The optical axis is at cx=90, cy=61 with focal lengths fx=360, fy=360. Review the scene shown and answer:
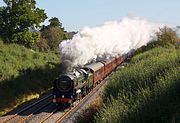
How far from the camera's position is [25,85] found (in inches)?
1366

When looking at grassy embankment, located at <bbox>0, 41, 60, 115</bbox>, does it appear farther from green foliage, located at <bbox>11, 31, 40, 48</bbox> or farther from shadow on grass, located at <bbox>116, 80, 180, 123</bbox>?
shadow on grass, located at <bbox>116, 80, 180, 123</bbox>

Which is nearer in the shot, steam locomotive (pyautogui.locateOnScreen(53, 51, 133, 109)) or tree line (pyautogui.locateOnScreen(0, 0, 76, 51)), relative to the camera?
steam locomotive (pyautogui.locateOnScreen(53, 51, 133, 109))

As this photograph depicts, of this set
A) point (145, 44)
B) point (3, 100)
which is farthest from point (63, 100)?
point (145, 44)

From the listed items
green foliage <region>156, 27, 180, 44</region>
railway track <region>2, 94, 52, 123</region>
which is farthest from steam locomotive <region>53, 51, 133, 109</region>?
green foliage <region>156, 27, 180, 44</region>

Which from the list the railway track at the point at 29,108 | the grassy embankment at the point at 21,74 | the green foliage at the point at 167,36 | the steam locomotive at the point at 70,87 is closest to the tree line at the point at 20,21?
the grassy embankment at the point at 21,74

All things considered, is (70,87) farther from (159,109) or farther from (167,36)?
(167,36)

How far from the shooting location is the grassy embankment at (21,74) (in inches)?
1219

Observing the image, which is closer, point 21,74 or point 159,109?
point 159,109

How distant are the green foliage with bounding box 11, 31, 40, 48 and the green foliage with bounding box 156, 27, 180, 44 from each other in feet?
72.0

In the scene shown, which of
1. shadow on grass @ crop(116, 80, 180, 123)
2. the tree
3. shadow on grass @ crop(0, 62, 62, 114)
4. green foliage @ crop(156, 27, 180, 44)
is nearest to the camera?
shadow on grass @ crop(116, 80, 180, 123)

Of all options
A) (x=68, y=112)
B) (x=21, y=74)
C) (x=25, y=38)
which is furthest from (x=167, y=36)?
(x=68, y=112)

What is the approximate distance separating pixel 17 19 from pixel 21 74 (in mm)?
11618

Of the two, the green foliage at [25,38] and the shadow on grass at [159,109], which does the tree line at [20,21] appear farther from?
the shadow on grass at [159,109]

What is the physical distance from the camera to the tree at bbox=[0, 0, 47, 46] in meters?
45.8
